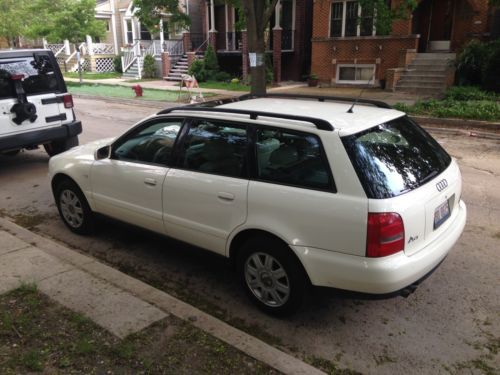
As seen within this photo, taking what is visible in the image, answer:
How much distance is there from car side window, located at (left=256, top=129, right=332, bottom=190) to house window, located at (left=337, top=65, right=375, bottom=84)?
17160mm

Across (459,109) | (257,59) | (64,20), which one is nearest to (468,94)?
(459,109)

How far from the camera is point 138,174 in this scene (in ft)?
14.4

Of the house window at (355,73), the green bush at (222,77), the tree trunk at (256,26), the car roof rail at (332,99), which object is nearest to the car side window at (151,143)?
the car roof rail at (332,99)

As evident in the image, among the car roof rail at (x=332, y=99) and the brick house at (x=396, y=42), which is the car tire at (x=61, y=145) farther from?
the brick house at (x=396, y=42)

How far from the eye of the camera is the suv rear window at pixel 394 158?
3141mm

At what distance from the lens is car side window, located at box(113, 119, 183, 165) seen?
425 cm

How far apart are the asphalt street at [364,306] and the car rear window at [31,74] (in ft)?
7.17

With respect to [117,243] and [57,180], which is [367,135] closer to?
[117,243]

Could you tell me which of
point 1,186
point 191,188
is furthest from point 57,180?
point 1,186

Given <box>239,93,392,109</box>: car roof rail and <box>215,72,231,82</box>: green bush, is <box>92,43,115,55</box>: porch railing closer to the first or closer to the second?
<box>215,72,231,82</box>: green bush

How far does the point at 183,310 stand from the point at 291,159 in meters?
1.40

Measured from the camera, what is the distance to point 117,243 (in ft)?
17.0

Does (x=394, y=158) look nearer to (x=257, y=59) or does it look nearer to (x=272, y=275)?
(x=272, y=275)

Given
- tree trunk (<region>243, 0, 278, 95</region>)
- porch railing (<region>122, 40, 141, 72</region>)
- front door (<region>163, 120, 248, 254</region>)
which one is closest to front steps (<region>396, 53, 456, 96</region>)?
tree trunk (<region>243, 0, 278, 95</region>)
